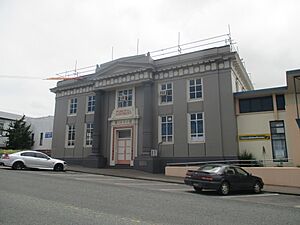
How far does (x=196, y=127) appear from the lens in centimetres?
2155

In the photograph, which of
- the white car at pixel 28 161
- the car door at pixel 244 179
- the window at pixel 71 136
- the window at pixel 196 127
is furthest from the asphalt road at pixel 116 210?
→ the window at pixel 71 136

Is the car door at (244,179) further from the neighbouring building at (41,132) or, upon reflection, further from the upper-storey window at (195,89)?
the neighbouring building at (41,132)

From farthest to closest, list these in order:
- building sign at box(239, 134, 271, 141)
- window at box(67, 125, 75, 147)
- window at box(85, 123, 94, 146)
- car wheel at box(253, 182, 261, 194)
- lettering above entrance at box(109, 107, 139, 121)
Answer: window at box(67, 125, 75, 147), window at box(85, 123, 94, 146), lettering above entrance at box(109, 107, 139, 121), building sign at box(239, 134, 271, 141), car wheel at box(253, 182, 261, 194)

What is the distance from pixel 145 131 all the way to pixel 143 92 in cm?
355

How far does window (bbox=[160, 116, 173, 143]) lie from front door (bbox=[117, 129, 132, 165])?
303 cm

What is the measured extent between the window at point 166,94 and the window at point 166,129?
144 centimetres

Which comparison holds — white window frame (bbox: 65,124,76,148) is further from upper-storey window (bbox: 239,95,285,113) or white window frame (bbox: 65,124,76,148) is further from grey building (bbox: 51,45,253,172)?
upper-storey window (bbox: 239,95,285,113)

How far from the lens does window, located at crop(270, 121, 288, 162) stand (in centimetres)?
1933

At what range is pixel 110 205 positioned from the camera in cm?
809

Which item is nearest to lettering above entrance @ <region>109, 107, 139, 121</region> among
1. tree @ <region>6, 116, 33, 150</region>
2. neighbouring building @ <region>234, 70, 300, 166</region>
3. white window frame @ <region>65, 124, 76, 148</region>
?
white window frame @ <region>65, 124, 76, 148</region>

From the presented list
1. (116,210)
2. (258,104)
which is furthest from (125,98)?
(116,210)

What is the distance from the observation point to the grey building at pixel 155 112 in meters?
20.9

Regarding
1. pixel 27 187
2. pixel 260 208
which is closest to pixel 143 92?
pixel 27 187

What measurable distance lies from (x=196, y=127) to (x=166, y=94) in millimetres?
3899
